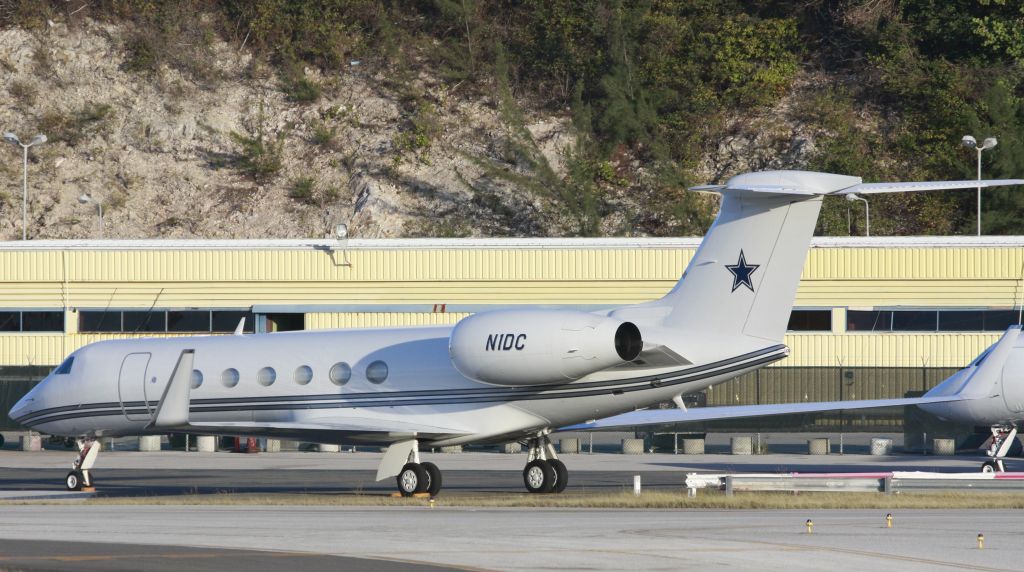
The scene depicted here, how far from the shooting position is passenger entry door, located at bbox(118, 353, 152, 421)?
2736 centimetres

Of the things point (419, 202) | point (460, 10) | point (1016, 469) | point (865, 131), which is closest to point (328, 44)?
point (460, 10)

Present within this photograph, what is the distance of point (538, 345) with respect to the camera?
2258cm

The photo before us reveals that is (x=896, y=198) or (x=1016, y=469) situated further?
(x=896, y=198)

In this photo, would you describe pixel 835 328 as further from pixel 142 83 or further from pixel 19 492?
pixel 142 83

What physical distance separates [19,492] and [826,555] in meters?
16.8

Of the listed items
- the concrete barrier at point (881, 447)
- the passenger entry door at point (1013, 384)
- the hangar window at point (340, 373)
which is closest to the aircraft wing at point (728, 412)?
the hangar window at point (340, 373)

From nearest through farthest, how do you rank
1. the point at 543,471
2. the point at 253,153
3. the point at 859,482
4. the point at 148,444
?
the point at 859,482, the point at 543,471, the point at 148,444, the point at 253,153

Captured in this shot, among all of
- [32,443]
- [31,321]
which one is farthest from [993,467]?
[31,321]

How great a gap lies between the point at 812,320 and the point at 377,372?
2322 cm

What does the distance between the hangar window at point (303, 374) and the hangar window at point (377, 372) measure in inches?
46.6

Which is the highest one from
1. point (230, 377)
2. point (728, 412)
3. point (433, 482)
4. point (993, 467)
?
point (230, 377)

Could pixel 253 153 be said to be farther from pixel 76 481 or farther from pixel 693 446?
pixel 76 481

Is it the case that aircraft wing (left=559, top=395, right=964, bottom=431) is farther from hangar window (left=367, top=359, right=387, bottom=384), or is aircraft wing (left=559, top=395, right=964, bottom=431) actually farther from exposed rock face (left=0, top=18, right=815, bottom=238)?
exposed rock face (left=0, top=18, right=815, bottom=238)

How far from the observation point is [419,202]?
6550 cm
